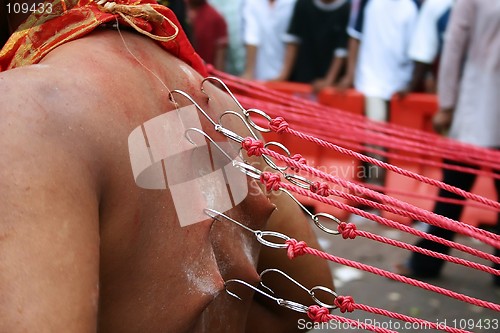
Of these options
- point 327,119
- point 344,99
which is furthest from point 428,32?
point 327,119

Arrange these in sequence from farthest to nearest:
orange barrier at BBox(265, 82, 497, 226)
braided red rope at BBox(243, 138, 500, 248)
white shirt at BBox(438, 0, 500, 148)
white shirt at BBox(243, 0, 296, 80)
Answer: white shirt at BBox(243, 0, 296, 80) < orange barrier at BBox(265, 82, 497, 226) < white shirt at BBox(438, 0, 500, 148) < braided red rope at BBox(243, 138, 500, 248)

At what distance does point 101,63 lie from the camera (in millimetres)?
1402

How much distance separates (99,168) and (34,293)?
0.23m

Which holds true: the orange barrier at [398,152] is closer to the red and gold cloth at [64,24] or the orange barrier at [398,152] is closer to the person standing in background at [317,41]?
the person standing in background at [317,41]

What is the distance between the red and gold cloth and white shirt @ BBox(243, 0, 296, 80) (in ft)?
14.1

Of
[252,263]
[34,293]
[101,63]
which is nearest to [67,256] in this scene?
[34,293]

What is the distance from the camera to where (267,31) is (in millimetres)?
5934

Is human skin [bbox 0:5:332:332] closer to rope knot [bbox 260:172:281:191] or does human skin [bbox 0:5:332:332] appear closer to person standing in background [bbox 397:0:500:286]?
rope knot [bbox 260:172:281:191]

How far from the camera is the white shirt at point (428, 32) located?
5.24m

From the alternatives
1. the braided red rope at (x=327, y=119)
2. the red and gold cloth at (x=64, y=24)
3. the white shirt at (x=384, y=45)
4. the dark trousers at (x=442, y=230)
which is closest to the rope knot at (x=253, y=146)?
the red and gold cloth at (x=64, y=24)

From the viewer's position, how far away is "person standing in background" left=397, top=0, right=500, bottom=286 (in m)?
4.17

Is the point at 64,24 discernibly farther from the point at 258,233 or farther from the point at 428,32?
the point at 428,32

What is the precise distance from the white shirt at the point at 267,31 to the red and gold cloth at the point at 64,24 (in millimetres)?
4284

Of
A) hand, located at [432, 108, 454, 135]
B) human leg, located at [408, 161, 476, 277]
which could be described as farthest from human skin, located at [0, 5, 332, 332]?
hand, located at [432, 108, 454, 135]
